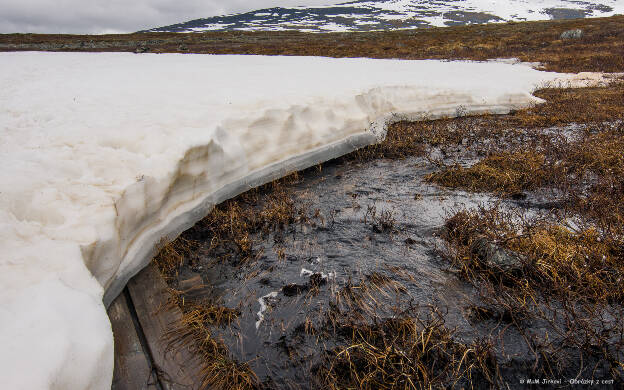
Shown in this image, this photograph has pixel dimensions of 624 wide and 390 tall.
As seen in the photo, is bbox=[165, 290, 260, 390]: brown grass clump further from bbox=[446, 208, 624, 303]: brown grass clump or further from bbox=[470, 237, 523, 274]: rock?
bbox=[470, 237, 523, 274]: rock

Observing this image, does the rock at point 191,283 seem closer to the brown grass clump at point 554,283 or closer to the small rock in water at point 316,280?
the small rock in water at point 316,280

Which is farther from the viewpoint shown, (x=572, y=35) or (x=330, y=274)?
(x=572, y=35)

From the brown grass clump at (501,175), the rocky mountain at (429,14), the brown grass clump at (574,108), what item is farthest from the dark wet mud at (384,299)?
the rocky mountain at (429,14)

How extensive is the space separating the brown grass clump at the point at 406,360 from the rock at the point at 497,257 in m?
1.07

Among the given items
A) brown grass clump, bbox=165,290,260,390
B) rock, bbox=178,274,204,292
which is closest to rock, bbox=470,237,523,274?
brown grass clump, bbox=165,290,260,390

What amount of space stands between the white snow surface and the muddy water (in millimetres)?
988

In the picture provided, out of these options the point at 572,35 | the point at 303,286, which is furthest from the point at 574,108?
the point at 572,35

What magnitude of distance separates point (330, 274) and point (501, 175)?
12.7 feet

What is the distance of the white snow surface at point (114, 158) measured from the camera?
2.17m

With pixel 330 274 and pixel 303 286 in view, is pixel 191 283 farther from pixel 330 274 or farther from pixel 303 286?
pixel 330 274

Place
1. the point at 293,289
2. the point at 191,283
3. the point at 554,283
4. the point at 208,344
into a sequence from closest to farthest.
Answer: the point at 208,344 < the point at 554,283 < the point at 293,289 < the point at 191,283

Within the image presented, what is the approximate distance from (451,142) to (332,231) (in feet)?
16.3

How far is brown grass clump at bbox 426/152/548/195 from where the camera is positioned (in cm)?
558

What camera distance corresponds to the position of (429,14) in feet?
381
